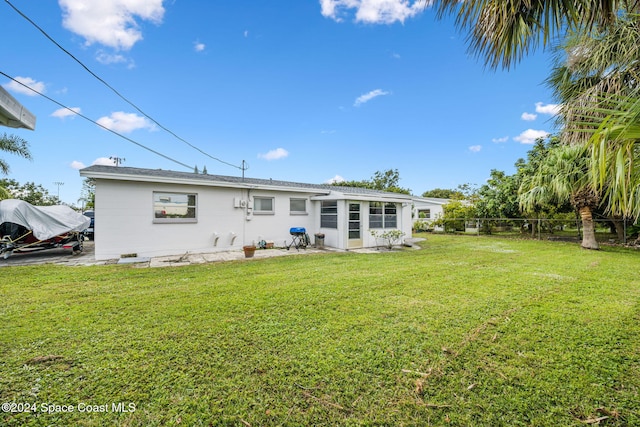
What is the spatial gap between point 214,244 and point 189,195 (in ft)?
6.33

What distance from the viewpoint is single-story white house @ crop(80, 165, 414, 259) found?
25.0ft

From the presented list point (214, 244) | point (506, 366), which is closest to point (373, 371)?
point (506, 366)

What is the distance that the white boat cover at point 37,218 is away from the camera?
7.29 meters

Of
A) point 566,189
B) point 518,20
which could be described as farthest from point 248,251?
point 566,189

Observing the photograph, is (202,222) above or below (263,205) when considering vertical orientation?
below

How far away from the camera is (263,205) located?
10211 millimetres

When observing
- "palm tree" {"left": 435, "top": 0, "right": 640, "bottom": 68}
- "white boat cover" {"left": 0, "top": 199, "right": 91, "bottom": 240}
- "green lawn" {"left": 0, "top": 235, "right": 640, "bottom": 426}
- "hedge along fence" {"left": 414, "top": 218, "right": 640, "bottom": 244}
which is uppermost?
"palm tree" {"left": 435, "top": 0, "right": 640, "bottom": 68}

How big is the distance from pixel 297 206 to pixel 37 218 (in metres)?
8.36

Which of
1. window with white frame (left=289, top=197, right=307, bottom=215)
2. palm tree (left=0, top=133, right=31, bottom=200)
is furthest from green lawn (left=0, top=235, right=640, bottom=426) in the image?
palm tree (left=0, top=133, right=31, bottom=200)

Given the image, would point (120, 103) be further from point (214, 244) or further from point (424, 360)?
point (424, 360)

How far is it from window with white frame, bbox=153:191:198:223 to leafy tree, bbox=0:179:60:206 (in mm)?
25856

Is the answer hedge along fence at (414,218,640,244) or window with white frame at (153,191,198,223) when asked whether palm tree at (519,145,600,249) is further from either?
window with white frame at (153,191,198,223)

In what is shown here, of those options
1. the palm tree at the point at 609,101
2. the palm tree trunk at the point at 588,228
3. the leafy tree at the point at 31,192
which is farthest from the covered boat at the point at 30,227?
the leafy tree at the point at 31,192

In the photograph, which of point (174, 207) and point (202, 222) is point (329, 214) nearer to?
point (202, 222)
